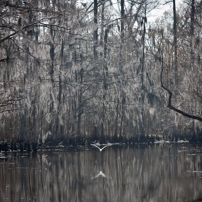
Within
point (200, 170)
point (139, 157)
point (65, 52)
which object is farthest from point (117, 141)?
point (200, 170)

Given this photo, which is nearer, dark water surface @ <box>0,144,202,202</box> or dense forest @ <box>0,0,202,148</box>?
dark water surface @ <box>0,144,202,202</box>

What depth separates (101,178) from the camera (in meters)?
9.34

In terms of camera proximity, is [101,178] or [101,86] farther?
[101,86]

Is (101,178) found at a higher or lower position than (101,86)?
lower

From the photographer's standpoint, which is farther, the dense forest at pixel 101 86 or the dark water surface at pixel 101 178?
the dense forest at pixel 101 86

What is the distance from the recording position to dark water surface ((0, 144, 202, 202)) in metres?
7.31

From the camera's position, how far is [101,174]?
9.95m

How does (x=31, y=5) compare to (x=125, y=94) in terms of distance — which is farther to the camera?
(x=125, y=94)

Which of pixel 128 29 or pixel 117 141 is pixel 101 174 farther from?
pixel 128 29

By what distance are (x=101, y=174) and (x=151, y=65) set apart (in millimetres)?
18457

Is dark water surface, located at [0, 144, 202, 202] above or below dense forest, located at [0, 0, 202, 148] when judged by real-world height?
below

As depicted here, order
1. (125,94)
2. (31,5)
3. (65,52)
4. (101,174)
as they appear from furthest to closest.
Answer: (125,94) → (65,52) → (101,174) → (31,5)

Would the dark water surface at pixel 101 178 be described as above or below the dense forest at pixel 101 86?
below

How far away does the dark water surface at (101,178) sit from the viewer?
731 centimetres
